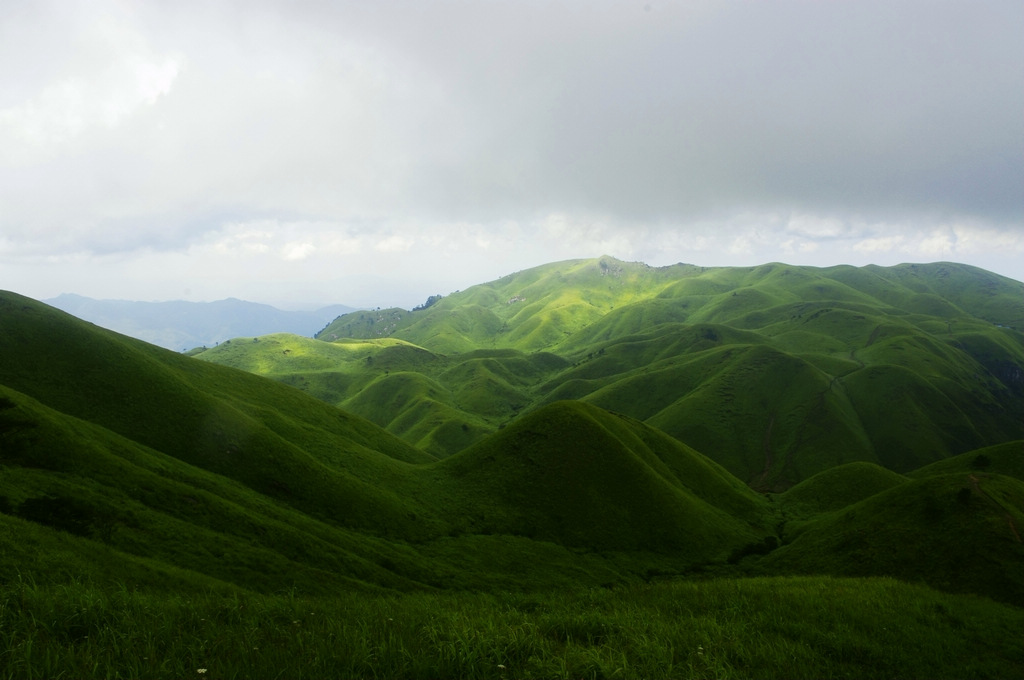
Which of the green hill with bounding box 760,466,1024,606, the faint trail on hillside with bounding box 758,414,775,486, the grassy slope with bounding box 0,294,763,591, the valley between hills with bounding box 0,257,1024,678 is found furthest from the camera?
the faint trail on hillside with bounding box 758,414,775,486

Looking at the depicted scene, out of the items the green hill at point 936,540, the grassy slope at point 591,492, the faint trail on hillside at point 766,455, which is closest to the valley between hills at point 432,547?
the green hill at point 936,540

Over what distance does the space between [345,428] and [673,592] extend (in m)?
95.6

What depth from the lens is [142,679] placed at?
784 centimetres

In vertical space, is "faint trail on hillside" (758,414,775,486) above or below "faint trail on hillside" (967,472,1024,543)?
below

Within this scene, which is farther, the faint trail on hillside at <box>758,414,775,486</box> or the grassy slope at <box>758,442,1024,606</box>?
the faint trail on hillside at <box>758,414,775,486</box>

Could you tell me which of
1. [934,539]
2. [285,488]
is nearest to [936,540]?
[934,539]

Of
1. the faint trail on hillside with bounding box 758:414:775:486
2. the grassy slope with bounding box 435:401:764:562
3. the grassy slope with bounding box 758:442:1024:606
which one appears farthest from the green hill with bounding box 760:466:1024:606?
the faint trail on hillside with bounding box 758:414:775:486

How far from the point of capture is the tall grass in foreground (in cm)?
848

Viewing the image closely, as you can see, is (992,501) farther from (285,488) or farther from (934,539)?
(285,488)

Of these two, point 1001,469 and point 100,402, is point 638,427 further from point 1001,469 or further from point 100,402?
point 100,402

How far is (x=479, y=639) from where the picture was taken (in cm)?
978

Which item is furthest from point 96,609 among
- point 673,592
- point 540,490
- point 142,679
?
point 540,490

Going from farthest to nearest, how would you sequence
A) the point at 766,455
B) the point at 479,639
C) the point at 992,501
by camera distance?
the point at 766,455 → the point at 992,501 → the point at 479,639

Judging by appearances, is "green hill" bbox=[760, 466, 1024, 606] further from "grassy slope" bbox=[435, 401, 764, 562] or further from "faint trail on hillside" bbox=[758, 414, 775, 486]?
"faint trail on hillside" bbox=[758, 414, 775, 486]
